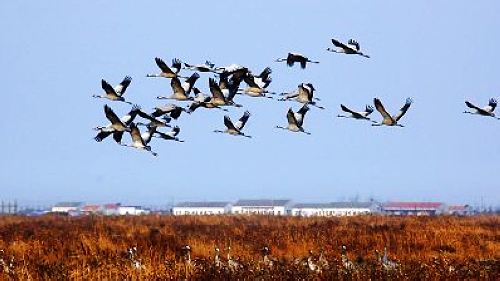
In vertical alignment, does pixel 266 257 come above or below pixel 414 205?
below

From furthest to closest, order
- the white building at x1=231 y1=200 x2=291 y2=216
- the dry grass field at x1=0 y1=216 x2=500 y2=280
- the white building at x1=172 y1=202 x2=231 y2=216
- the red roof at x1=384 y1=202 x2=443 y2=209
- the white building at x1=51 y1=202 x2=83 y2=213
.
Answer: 1. the white building at x1=51 y1=202 x2=83 y2=213
2. the red roof at x1=384 y1=202 x2=443 y2=209
3. the white building at x1=172 y1=202 x2=231 y2=216
4. the white building at x1=231 y1=200 x2=291 y2=216
5. the dry grass field at x1=0 y1=216 x2=500 y2=280

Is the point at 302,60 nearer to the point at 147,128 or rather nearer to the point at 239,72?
the point at 239,72

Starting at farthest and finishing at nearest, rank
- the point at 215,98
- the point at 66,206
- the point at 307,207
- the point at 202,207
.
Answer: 1. the point at 66,206
2. the point at 307,207
3. the point at 202,207
4. the point at 215,98

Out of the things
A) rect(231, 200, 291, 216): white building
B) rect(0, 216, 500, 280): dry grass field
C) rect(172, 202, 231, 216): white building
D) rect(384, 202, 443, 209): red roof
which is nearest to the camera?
rect(0, 216, 500, 280): dry grass field

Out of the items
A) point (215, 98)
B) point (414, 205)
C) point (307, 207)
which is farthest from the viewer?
point (307, 207)

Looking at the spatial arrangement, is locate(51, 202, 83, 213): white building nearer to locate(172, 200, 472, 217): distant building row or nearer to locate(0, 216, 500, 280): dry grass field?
locate(172, 200, 472, 217): distant building row

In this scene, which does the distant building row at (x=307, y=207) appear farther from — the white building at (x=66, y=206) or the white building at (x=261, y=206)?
the white building at (x=66, y=206)

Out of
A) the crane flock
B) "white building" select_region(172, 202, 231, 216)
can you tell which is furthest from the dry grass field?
"white building" select_region(172, 202, 231, 216)

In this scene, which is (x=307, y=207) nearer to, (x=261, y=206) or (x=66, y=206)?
(x=261, y=206)

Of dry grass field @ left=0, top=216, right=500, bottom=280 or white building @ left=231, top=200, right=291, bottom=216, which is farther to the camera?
white building @ left=231, top=200, right=291, bottom=216

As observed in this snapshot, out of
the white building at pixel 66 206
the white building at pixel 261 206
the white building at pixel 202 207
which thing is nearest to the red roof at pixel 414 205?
the white building at pixel 261 206

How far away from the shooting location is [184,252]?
2088 cm

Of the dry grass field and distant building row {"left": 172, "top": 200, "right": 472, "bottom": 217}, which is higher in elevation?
distant building row {"left": 172, "top": 200, "right": 472, "bottom": 217}

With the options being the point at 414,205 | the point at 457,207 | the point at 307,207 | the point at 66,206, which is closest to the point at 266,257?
the point at 307,207
